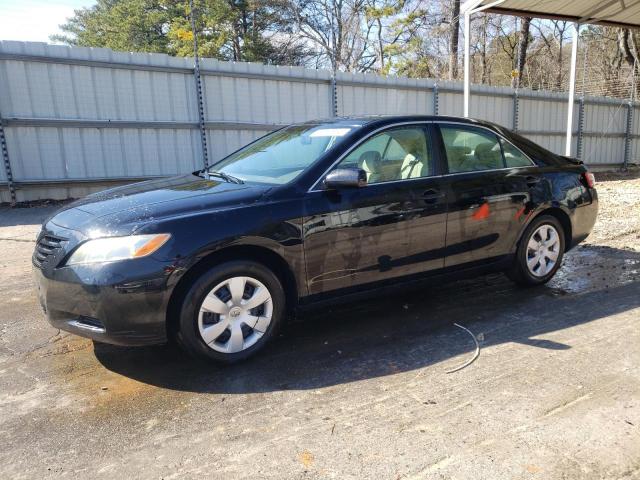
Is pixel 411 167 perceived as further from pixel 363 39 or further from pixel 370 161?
pixel 363 39

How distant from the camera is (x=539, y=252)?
4.90 metres

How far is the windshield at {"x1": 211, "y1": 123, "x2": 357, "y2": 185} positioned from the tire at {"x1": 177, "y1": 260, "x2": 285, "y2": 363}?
0.74 m

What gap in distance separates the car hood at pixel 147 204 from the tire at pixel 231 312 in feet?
1.42

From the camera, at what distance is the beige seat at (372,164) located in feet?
12.8

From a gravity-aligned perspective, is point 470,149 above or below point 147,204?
above

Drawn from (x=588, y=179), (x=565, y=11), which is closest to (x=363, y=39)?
(x=565, y=11)

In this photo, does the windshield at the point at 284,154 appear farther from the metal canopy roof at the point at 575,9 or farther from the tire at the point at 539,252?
the metal canopy roof at the point at 575,9

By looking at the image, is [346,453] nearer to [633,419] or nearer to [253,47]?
[633,419]

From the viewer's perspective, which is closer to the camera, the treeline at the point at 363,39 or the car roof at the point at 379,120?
the car roof at the point at 379,120

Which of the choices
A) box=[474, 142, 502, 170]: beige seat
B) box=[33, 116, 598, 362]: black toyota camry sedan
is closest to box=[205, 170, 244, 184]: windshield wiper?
box=[33, 116, 598, 362]: black toyota camry sedan

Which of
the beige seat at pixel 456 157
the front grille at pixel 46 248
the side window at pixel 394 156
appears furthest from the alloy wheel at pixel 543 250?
the front grille at pixel 46 248

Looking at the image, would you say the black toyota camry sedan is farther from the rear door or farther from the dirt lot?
the dirt lot

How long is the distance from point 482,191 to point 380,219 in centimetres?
111

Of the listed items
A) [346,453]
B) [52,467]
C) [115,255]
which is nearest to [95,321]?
[115,255]
